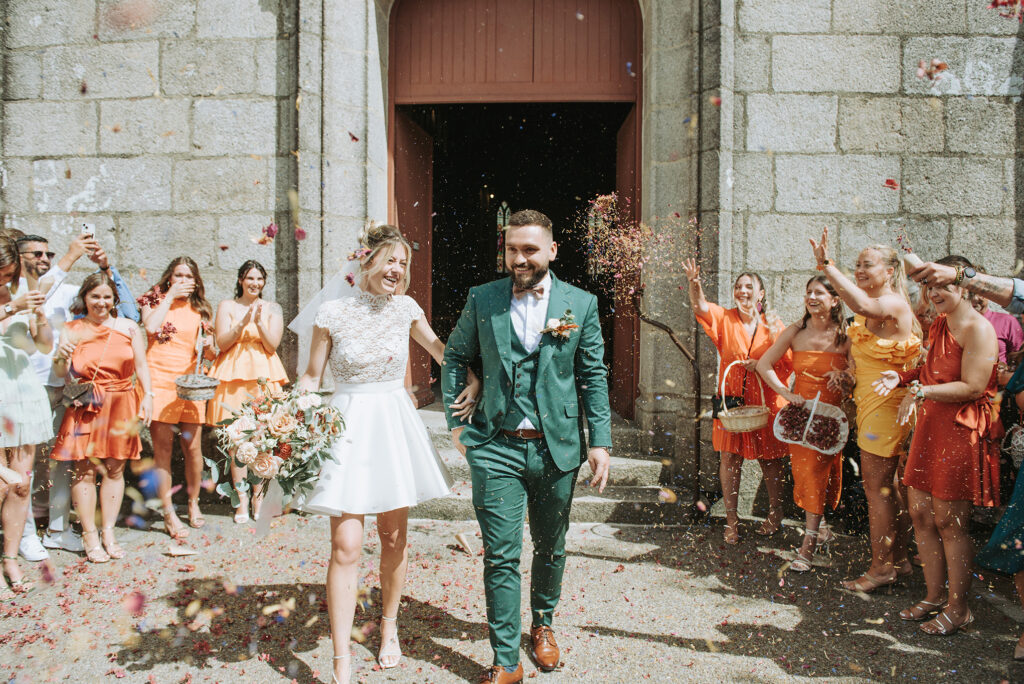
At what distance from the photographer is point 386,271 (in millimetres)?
3283

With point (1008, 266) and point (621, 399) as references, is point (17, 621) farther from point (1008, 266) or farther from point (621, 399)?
point (1008, 266)

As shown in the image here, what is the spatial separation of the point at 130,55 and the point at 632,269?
4.60 metres

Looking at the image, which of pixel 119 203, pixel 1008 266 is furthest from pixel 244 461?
pixel 1008 266

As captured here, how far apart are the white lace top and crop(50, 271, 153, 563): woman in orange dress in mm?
2091

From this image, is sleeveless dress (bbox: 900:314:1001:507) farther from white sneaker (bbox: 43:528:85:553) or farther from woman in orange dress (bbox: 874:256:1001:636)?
white sneaker (bbox: 43:528:85:553)

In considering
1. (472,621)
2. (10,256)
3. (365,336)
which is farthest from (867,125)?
(10,256)

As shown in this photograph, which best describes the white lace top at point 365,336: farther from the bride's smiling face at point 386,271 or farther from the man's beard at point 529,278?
the man's beard at point 529,278

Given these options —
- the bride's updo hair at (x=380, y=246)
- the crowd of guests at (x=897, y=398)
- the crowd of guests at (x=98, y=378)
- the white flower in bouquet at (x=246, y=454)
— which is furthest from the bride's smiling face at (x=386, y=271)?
the crowd of guests at (x=897, y=398)

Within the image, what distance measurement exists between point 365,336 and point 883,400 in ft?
9.78

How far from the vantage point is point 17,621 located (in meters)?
3.54

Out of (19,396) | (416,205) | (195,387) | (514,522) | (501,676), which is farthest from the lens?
(416,205)

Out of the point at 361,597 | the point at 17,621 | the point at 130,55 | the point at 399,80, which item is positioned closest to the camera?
the point at 17,621

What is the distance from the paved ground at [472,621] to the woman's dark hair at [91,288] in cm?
161

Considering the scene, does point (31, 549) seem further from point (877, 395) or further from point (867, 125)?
point (867, 125)
